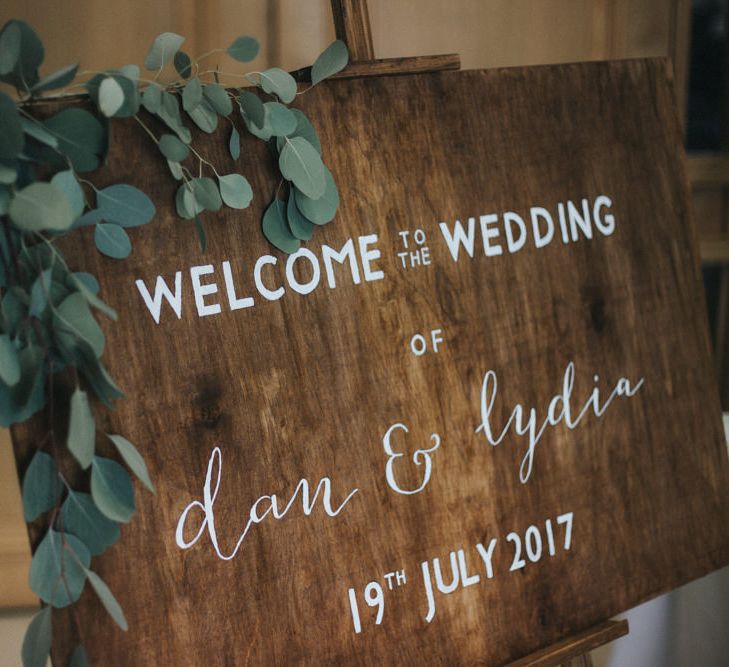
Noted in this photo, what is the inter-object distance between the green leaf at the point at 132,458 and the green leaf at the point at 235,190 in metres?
0.26

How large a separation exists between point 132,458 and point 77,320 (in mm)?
136

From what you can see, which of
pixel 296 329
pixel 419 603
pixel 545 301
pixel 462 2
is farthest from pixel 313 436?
pixel 462 2

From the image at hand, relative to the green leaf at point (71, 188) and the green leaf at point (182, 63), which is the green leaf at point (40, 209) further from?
the green leaf at point (182, 63)

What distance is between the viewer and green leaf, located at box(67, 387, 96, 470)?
0.68 metres

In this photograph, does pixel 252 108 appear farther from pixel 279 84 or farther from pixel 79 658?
pixel 79 658

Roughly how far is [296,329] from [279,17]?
0.83 metres

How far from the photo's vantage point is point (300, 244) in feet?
Result: 2.79

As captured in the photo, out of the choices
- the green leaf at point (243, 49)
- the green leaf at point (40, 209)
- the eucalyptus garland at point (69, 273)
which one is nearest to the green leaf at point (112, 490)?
the eucalyptus garland at point (69, 273)

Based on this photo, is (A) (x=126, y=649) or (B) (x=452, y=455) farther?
(B) (x=452, y=455)

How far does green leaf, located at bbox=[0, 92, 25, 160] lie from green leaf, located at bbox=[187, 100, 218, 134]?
0.17m

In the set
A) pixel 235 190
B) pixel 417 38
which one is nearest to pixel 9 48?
pixel 235 190

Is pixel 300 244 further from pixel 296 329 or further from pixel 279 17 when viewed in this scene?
pixel 279 17

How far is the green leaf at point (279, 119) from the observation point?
2.62ft

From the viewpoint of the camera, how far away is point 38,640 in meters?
0.69
